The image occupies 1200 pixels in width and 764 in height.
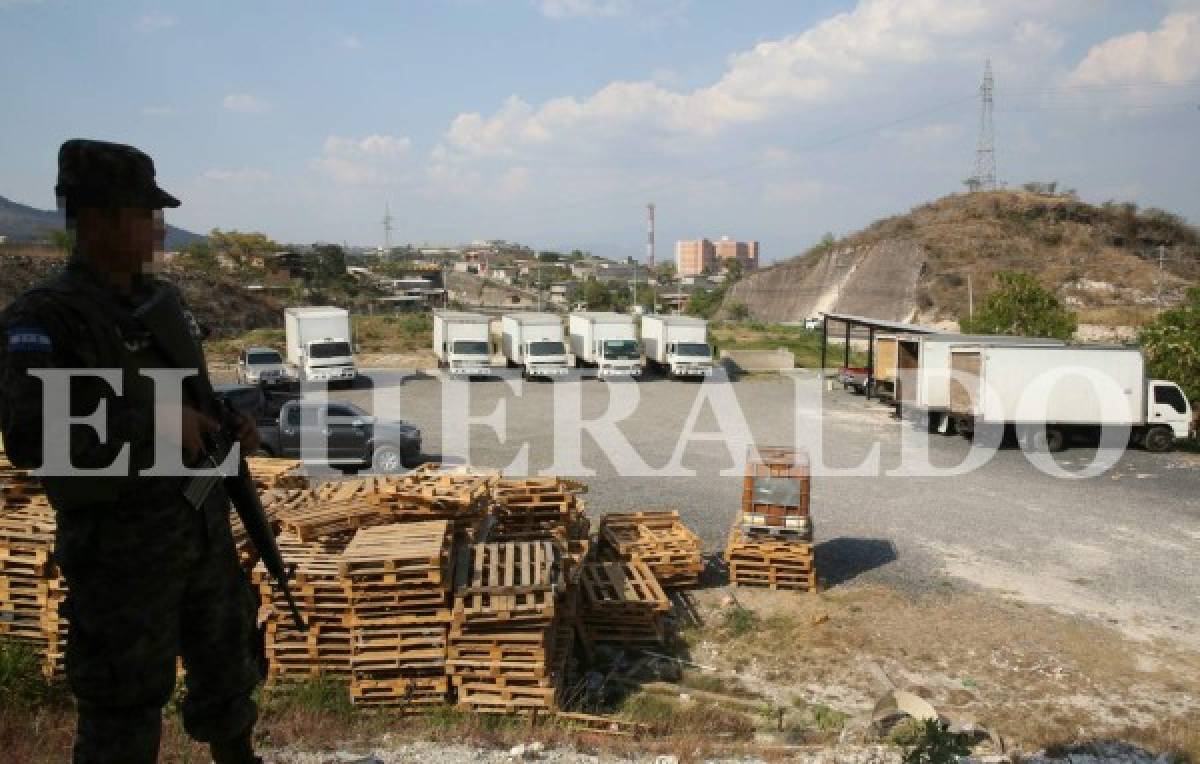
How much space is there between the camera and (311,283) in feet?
276

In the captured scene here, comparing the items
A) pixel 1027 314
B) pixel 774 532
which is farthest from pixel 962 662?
pixel 1027 314

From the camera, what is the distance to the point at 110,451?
2.69 m

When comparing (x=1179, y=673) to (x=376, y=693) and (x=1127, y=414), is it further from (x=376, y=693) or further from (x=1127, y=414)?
(x=1127, y=414)

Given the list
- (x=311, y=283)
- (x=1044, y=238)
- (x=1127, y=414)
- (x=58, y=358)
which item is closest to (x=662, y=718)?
(x=58, y=358)

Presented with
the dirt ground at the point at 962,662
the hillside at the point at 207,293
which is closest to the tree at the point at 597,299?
the hillside at the point at 207,293

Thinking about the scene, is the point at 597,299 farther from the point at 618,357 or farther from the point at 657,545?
Answer: the point at 657,545

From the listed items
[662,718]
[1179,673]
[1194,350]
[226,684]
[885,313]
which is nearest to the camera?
[226,684]

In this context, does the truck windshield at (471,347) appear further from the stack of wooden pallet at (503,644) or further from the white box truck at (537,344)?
the stack of wooden pallet at (503,644)

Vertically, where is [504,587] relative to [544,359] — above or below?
below

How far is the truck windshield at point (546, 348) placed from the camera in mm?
32656

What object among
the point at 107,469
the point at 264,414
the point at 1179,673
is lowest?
the point at 1179,673

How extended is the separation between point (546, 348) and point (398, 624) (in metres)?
25.7

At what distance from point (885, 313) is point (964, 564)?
185 feet

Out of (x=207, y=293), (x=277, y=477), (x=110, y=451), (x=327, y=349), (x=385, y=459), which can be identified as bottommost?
(x=385, y=459)
